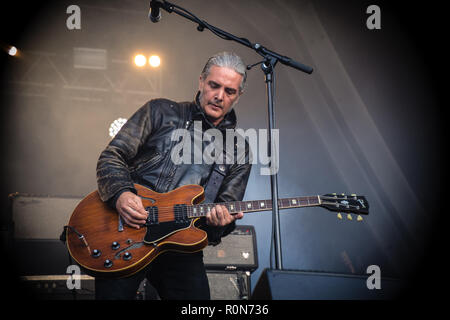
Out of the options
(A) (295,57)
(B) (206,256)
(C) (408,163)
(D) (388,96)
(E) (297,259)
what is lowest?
(E) (297,259)

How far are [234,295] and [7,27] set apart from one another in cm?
554

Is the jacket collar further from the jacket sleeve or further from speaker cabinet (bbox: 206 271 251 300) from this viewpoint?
speaker cabinet (bbox: 206 271 251 300)

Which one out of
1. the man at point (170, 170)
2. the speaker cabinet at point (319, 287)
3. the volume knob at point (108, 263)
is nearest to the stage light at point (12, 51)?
the man at point (170, 170)

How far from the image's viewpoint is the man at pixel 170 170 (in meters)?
2.32

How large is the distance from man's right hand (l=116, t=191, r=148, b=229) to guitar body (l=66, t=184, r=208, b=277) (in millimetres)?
46

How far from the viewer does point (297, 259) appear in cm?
576

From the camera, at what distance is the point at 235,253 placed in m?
4.08

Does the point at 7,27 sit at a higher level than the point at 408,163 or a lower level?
higher

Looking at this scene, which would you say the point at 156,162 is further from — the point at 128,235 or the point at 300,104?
the point at 300,104
